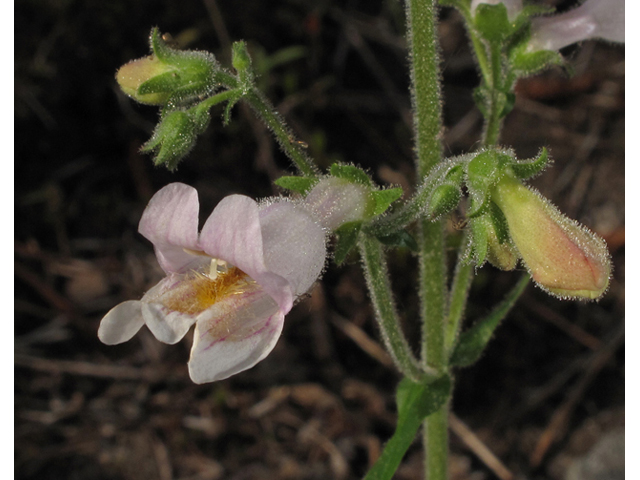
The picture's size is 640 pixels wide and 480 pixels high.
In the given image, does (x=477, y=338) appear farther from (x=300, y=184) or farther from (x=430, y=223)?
(x=300, y=184)

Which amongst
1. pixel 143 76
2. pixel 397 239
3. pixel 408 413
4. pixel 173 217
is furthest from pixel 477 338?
pixel 143 76

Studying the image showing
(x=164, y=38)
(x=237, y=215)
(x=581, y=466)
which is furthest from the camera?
(x=581, y=466)

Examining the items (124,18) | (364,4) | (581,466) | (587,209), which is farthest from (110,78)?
(581,466)

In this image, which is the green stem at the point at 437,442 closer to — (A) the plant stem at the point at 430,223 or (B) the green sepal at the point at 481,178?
(A) the plant stem at the point at 430,223

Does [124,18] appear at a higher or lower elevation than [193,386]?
higher

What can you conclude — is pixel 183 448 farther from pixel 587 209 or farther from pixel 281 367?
pixel 587 209

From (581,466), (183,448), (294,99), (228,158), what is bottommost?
(581,466)

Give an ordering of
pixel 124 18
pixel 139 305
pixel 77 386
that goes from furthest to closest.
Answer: pixel 124 18, pixel 77 386, pixel 139 305

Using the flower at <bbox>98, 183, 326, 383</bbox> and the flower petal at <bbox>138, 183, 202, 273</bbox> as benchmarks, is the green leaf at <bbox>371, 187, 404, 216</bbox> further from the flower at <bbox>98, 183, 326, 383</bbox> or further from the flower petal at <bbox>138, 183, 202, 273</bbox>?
the flower petal at <bbox>138, 183, 202, 273</bbox>
